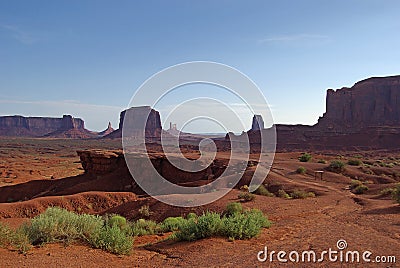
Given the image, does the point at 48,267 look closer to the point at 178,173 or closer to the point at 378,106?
the point at 178,173

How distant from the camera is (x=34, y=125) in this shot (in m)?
176

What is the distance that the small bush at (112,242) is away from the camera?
7.35 meters

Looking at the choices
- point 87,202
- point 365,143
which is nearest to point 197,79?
point 87,202

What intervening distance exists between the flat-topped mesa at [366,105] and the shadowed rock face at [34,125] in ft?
425

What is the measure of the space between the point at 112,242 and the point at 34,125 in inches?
7386

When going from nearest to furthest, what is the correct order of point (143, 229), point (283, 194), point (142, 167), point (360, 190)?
point (143, 229), point (283, 194), point (360, 190), point (142, 167)

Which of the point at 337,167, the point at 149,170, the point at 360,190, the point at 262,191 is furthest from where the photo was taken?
the point at 149,170

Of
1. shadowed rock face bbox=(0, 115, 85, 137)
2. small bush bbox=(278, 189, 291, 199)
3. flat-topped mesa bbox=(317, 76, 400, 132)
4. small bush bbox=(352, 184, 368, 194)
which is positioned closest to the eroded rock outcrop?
small bush bbox=(278, 189, 291, 199)

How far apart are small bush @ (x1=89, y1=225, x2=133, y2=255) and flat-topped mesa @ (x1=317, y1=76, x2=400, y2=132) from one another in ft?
258

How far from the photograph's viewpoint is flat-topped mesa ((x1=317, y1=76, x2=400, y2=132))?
81188 mm

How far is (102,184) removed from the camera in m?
29.1

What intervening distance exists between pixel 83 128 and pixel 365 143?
15273 cm

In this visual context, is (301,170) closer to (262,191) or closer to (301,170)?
(301,170)

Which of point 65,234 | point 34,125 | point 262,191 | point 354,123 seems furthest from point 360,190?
point 34,125
